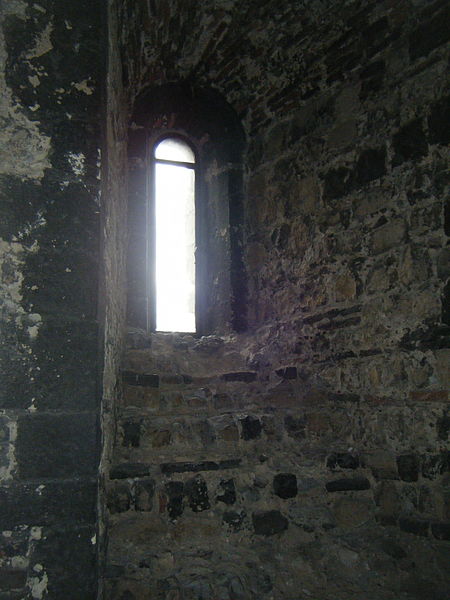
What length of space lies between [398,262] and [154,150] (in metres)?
2.04

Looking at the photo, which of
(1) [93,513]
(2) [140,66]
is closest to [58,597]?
(1) [93,513]

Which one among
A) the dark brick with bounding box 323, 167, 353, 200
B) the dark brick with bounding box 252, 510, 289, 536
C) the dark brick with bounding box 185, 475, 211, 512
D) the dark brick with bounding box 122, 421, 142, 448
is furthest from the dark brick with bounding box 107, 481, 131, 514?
the dark brick with bounding box 323, 167, 353, 200

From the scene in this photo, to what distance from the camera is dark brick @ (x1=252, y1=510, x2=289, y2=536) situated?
9.83 ft

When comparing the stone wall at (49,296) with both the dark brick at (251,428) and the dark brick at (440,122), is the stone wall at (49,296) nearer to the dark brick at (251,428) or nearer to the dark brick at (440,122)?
the dark brick at (251,428)

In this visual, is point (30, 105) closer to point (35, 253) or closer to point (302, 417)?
point (35, 253)

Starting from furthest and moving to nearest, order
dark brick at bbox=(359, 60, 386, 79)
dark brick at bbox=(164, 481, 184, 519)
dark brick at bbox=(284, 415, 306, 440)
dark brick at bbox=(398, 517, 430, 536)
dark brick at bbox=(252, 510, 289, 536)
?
dark brick at bbox=(284, 415, 306, 440) < dark brick at bbox=(359, 60, 386, 79) < dark brick at bbox=(252, 510, 289, 536) < dark brick at bbox=(164, 481, 184, 519) < dark brick at bbox=(398, 517, 430, 536)

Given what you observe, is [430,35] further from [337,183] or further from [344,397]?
[344,397]

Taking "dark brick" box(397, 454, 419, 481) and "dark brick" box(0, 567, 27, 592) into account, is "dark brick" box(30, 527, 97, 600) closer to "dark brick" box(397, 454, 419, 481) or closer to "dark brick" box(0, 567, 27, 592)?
"dark brick" box(0, 567, 27, 592)

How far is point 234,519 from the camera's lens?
117 inches

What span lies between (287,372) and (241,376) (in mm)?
296

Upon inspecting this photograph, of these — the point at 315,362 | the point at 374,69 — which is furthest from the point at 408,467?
the point at 374,69

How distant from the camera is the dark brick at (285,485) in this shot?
3.08 m

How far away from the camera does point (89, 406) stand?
1.91 m

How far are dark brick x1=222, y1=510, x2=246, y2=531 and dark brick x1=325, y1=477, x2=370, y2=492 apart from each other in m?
0.53
